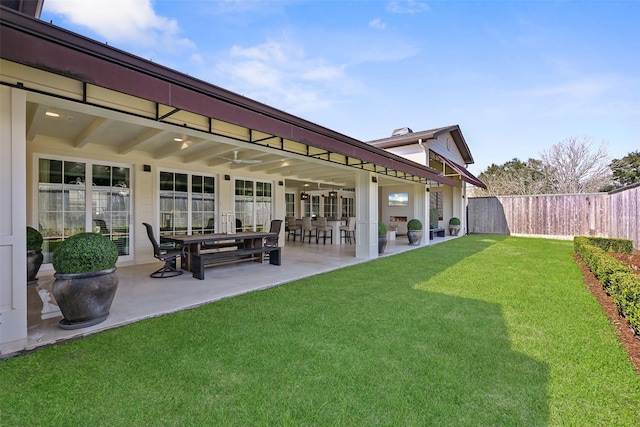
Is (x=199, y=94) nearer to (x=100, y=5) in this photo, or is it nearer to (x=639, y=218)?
(x=100, y=5)

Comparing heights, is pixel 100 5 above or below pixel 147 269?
above

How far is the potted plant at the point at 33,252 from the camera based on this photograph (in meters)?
4.72

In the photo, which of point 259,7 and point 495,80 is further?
point 495,80

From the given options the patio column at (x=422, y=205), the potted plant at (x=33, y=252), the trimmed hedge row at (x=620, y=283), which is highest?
the patio column at (x=422, y=205)

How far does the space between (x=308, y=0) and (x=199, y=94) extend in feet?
22.5

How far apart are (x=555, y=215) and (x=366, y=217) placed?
458 inches

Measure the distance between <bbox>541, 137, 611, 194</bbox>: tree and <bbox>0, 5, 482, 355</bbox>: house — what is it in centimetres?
1736

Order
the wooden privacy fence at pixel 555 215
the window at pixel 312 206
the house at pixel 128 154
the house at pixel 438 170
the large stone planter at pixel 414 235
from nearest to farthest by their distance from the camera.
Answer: the house at pixel 128 154 < the wooden privacy fence at pixel 555 215 < the large stone planter at pixel 414 235 < the house at pixel 438 170 < the window at pixel 312 206

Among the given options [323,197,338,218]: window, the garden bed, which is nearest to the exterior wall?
[323,197,338,218]: window

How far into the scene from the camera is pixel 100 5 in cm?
579

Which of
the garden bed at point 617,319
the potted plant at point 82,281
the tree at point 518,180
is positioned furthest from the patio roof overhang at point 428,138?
the potted plant at point 82,281

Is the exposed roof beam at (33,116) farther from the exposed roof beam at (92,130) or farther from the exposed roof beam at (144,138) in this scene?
the exposed roof beam at (144,138)

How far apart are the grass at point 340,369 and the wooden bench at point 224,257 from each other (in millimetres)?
1735

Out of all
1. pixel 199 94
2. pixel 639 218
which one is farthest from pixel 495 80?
pixel 199 94
